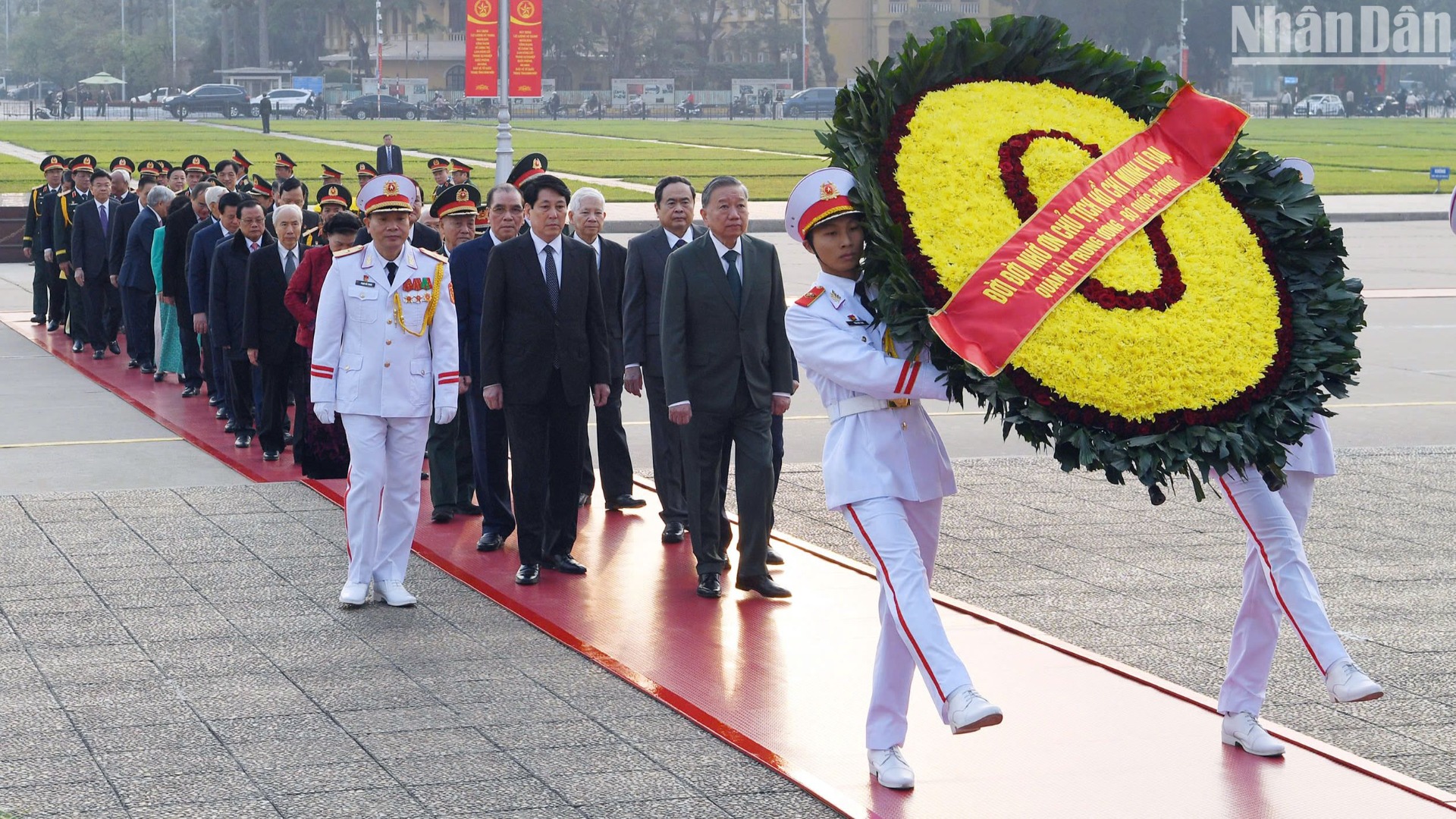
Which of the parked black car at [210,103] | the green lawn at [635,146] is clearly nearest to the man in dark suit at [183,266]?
the green lawn at [635,146]

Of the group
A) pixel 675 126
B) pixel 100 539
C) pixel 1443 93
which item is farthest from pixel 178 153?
pixel 1443 93

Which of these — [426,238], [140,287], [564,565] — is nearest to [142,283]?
[140,287]

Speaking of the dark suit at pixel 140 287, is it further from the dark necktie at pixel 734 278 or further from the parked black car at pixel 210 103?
the parked black car at pixel 210 103

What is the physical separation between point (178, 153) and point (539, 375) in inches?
1696

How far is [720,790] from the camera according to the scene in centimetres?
523

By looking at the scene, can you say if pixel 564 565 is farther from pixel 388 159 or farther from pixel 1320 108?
pixel 1320 108

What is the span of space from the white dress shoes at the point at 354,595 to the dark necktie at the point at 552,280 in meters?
1.64

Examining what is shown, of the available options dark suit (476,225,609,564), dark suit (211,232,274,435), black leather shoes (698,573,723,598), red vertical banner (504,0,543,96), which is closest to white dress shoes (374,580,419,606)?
dark suit (476,225,609,564)

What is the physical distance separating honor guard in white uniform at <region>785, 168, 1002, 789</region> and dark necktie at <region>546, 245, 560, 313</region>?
3120 millimetres

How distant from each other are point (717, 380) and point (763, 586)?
3.17 feet

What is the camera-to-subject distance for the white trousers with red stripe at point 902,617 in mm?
4938

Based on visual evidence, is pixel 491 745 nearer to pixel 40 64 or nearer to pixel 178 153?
pixel 178 153

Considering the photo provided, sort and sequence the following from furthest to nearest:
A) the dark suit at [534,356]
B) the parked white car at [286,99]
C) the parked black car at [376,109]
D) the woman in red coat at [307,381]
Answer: the parked white car at [286,99]
the parked black car at [376,109]
the woman in red coat at [307,381]
the dark suit at [534,356]

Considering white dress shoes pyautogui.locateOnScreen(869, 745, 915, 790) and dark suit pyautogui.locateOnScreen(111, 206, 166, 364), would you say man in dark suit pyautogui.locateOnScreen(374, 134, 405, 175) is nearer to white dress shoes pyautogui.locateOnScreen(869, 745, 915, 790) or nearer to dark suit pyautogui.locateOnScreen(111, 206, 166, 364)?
dark suit pyautogui.locateOnScreen(111, 206, 166, 364)
